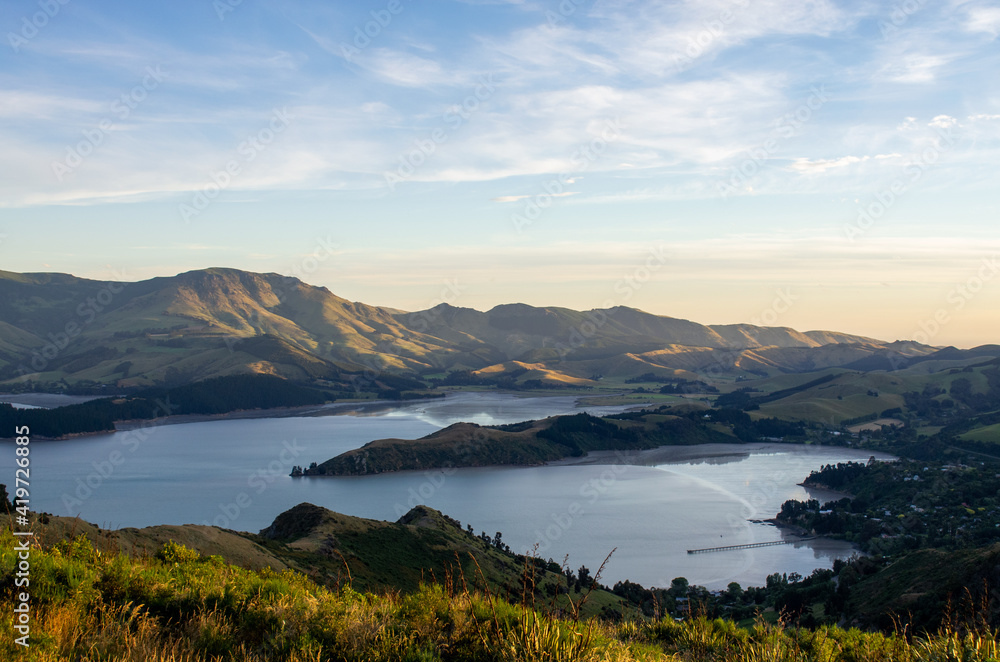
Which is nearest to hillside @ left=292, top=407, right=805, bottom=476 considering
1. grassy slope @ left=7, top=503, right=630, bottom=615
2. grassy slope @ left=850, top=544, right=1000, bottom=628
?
grassy slope @ left=7, top=503, right=630, bottom=615

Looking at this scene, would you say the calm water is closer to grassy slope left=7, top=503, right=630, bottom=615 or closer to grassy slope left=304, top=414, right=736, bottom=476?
grassy slope left=304, top=414, right=736, bottom=476

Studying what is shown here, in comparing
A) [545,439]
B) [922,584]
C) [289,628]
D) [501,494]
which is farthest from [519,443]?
[289,628]

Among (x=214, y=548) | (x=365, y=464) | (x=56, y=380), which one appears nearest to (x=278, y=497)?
(x=365, y=464)

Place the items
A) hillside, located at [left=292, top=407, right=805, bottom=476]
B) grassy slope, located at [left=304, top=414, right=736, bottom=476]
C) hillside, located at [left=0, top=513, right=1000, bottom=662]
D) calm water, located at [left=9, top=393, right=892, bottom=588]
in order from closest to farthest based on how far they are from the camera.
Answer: hillside, located at [left=0, top=513, right=1000, bottom=662], calm water, located at [left=9, top=393, right=892, bottom=588], grassy slope, located at [left=304, top=414, right=736, bottom=476], hillside, located at [left=292, top=407, right=805, bottom=476]

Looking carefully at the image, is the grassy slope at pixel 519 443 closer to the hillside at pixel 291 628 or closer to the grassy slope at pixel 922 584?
the grassy slope at pixel 922 584

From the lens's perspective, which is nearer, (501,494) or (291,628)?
(291,628)

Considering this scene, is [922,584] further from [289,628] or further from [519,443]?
[519,443]

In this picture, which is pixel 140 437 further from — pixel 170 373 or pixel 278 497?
pixel 170 373
